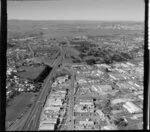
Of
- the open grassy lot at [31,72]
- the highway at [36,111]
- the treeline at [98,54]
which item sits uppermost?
the treeline at [98,54]

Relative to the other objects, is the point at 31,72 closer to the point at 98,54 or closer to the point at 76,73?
the point at 76,73

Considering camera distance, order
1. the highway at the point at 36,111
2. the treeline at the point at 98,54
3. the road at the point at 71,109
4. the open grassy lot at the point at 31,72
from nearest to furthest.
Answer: the highway at the point at 36,111, the road at the point at 71,109, the open grassy lot at the point at 31,72, the treeline at the point at 98,54

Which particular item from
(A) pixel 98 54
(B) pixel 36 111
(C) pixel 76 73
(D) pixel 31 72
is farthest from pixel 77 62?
(B) pixel 36 111

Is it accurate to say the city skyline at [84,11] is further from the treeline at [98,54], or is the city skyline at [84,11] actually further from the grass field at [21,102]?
the grass field at [21,102]

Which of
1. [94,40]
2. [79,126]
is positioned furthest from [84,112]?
[94,40]

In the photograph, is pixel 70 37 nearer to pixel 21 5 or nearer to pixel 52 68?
pixel 52 68

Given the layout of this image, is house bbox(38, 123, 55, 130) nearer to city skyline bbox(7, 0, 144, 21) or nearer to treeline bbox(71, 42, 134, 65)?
treeline bbox(71, 42, 134, 65)

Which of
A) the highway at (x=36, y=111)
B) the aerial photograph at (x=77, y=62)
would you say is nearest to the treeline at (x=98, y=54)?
the aerial photograph at (x=77, y=62)

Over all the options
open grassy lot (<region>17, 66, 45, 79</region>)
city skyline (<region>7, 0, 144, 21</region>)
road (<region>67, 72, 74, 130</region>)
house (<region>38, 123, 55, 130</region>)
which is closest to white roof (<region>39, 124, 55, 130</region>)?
house (<region>38, 123, 55, 130</region>)
